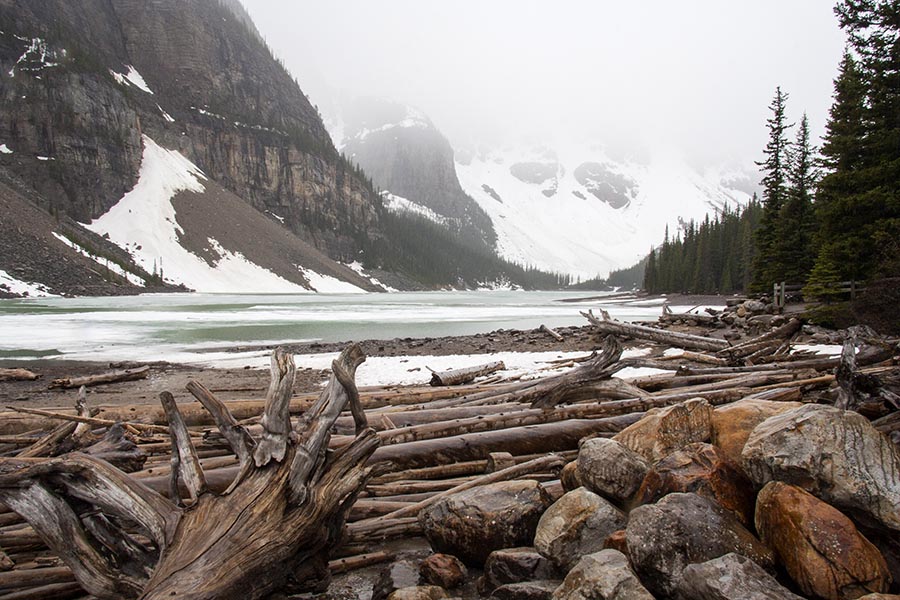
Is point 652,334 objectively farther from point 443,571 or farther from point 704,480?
point 443,571

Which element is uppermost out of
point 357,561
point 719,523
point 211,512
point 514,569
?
point 719,523

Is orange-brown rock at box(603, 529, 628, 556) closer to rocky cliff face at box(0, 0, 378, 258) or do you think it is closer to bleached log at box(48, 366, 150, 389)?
bleached log at box(48, 366, 150, 389)

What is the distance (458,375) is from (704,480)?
7788 mm

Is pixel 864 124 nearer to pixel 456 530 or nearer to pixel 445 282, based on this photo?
pixel 456 530

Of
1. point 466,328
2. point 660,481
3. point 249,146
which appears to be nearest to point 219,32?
point 249,146

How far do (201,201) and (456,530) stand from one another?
13314cm

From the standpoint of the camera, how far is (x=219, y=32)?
174 meters

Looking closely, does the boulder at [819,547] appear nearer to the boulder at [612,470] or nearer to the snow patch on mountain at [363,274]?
the boulder at [612,470]

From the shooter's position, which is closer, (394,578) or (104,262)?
(394,578)

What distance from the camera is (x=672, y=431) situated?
402 cm

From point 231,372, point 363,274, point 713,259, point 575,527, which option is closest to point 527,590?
point 575,527

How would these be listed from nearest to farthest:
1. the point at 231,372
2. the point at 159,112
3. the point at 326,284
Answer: the point at 231,372 < the point at 326,284 < the point at 159,112

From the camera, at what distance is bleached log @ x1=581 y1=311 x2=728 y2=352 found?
1037 cm

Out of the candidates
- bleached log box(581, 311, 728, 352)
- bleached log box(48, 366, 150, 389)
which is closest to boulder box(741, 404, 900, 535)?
bleached log box(581, 311, 728, 352)
